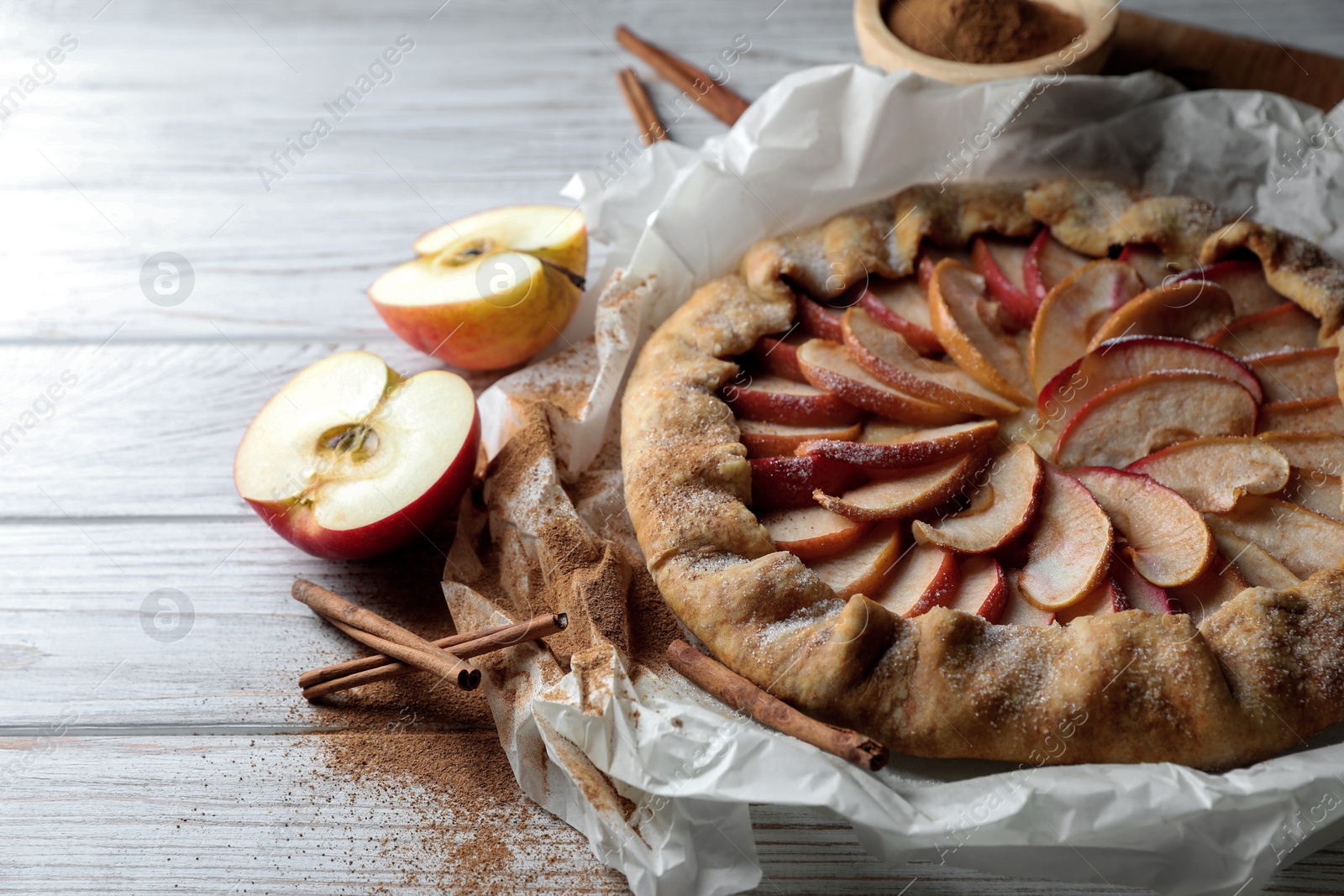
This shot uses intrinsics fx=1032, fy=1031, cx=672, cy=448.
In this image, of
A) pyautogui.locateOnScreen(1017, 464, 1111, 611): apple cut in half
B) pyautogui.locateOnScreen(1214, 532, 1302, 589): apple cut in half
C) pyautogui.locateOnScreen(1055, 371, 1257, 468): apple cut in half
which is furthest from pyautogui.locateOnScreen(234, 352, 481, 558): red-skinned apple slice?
pyautogui.locateOnScreen(1214, 532, 1302, 589): apple cut in half

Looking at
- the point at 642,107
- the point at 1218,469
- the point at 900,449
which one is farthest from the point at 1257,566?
the point at 642,107

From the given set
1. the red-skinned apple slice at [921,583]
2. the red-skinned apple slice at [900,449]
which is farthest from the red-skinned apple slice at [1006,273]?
the red-skinned apple slice at [921,583]

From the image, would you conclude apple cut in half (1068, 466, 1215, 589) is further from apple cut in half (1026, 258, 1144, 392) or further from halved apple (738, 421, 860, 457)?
halved apple (738, 421, 860, 457)

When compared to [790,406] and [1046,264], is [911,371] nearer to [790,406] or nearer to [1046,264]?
[790,406]

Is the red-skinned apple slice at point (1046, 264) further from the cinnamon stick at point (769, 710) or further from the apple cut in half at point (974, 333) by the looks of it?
the cinnamon stick at point (769, 710)

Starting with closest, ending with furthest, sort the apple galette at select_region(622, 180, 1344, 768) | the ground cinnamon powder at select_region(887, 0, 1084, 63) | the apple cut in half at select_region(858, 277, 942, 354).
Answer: the apple galette at select_region(622, 180, 1344, 768)
the apple cut in half at select_region(858, 277, 942, 354)
the ground cinnamon powder at select_region(887, 0, 1084, 63)

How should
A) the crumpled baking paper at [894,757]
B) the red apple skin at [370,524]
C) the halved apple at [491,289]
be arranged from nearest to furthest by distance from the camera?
the crumpled baking paper at [894,757]
the red apple skin at [370,524]
the halved apple at [491,289]
